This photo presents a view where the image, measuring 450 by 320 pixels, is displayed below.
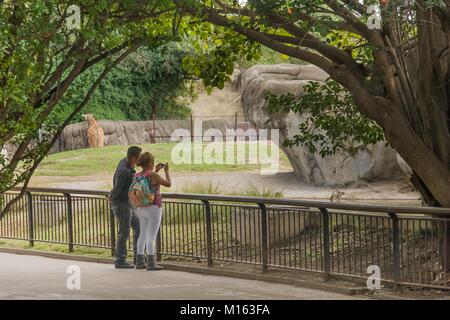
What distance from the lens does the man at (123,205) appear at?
15.1m

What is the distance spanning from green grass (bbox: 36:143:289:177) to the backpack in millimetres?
18147

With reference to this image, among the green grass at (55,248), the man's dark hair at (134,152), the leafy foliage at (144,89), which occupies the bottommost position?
the green grass at (55,248)

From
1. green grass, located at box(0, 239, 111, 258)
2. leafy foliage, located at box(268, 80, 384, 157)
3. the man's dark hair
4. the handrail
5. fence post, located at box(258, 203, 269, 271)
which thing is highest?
leafy foliage, located at box(268, 80, 384, 157)

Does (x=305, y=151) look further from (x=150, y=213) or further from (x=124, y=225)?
(x=150, y=213)

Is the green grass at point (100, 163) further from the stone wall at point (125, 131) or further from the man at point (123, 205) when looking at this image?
the man at point (123, 205)

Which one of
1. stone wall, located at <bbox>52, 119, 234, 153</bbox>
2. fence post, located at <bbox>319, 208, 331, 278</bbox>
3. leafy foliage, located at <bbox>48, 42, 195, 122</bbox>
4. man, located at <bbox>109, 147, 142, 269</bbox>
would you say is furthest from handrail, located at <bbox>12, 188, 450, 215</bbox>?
leafy foliage, located at <bbox>48, 42, 195, 122</bbox>

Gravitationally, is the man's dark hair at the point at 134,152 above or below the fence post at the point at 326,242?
above

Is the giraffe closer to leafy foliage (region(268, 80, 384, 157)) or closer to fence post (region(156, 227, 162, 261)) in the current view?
fence post (region(156, 227, 162, 261))

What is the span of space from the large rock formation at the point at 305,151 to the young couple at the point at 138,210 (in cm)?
1149

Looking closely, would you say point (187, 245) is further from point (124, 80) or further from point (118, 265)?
point (124, 80)

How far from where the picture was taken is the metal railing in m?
12.6

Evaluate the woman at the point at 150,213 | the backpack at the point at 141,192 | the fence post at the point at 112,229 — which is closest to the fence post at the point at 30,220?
the fence post at the point at 112,229

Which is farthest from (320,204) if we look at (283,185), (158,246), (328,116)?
(283,185)

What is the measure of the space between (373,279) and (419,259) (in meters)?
0.91
